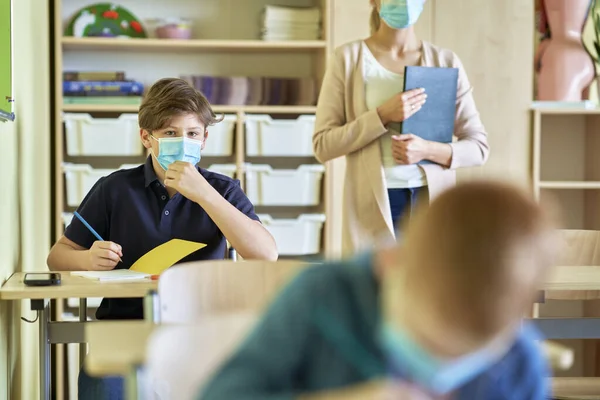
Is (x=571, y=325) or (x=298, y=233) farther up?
(x=298, y=233)

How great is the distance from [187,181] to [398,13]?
976 millimetres

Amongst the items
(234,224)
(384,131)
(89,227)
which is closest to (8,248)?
(89,227)

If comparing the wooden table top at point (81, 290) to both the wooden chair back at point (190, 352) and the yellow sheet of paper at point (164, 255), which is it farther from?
the wooden chair back at point (190, 352)

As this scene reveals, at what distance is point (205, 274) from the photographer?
5.08ft

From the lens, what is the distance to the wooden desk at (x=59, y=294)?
1959 millimetres

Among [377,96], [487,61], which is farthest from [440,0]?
[377,96]

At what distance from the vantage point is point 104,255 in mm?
2102

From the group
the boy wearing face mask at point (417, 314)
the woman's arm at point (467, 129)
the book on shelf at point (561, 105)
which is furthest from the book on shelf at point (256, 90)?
the boy wearing face mask at point (417, 314)

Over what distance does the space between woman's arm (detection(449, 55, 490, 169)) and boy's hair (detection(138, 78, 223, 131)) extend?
0.84 metres

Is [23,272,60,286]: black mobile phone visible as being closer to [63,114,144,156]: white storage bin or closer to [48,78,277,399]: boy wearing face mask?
[48,78,277,399]: boy wearing face mask

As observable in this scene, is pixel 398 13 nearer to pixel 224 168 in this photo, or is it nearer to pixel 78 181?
pixel 224 168

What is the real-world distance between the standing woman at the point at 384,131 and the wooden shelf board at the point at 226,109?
1.15 m

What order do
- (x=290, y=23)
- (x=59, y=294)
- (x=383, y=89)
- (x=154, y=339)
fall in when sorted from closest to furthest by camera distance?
(x=154, y=339) → (x=59, y=294) → (x=383, y=89) → (x=290, y=23)

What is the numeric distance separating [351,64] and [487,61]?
1413mm
